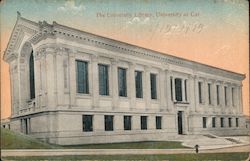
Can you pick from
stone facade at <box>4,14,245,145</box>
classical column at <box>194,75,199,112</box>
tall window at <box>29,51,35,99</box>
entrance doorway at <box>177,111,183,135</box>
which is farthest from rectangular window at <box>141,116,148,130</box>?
tall window at <box>29,51,35,99</box>

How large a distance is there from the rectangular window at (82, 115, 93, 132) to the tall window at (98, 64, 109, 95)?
0.62 metres

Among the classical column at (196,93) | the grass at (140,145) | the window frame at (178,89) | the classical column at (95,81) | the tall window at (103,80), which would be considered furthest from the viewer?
the classical column at (196,93)

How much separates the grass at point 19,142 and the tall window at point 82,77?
55.0 inches

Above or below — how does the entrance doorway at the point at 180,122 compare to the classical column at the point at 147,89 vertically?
below

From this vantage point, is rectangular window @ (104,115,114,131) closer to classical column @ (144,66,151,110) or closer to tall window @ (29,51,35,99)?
classical column @ (144,66,151,110)

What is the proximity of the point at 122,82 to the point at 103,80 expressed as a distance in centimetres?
49

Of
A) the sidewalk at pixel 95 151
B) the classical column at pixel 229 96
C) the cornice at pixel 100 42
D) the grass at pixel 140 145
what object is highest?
the cornice at pixel 100 42

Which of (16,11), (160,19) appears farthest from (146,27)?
(16,11)

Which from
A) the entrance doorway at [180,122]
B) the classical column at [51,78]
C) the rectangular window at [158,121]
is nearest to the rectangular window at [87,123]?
the classical column at [51,78]

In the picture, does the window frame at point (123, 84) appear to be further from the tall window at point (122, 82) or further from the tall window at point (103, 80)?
the tall window at point (103, 80)

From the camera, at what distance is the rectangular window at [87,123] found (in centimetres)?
1097

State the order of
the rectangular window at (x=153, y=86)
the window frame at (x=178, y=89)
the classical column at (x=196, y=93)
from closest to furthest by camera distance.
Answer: the rectangular window at (x=153, y=86) → the window frame at (x=178, y=89) → the classical column at (x=196, y=93)

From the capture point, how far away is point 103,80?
11.2m

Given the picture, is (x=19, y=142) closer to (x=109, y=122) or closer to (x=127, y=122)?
(x=109, y=122)
